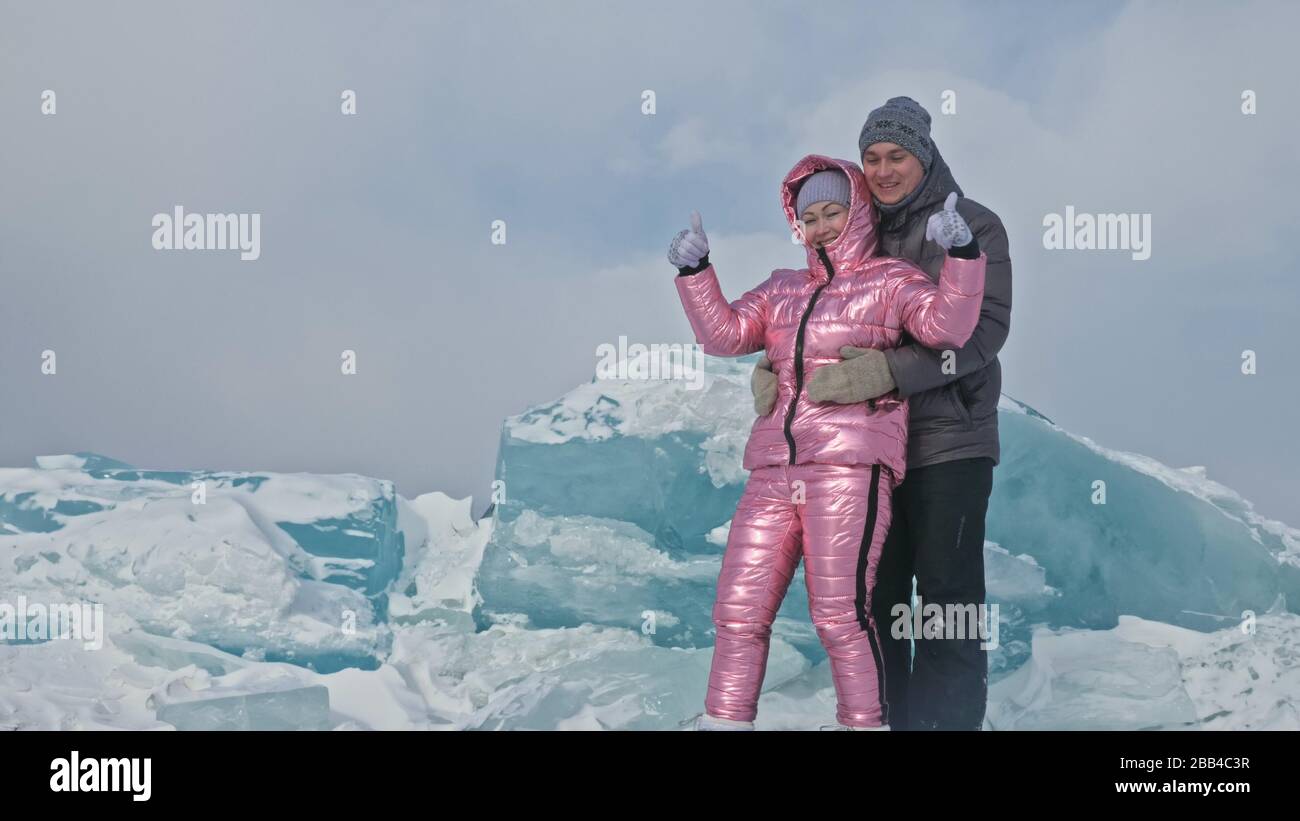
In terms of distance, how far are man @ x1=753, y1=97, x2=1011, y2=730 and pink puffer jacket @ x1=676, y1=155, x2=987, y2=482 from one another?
Answer: 1.9 inches

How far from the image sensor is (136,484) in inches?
167

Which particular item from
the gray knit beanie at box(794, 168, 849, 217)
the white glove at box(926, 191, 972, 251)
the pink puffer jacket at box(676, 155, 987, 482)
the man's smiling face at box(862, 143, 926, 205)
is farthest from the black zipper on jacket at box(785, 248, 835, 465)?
the white glove at box(926, 191, 972, 251)

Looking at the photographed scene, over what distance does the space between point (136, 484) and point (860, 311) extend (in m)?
3.25

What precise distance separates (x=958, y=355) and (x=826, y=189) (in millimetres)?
468

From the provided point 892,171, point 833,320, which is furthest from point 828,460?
point 892,171

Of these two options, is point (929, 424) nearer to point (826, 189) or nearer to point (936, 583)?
point (936, 583)

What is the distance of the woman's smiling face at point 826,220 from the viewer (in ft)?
7.66

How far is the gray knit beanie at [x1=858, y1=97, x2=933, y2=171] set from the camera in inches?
93.5

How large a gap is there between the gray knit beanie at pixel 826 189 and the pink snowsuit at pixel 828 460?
2 centimetres

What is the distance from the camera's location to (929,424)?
2.38 metres

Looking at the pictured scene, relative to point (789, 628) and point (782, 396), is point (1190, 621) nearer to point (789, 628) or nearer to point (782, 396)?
point (789, 628)

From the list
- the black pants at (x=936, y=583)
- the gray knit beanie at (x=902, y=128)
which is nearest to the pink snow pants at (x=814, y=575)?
the black pants at (x=936, y=583)

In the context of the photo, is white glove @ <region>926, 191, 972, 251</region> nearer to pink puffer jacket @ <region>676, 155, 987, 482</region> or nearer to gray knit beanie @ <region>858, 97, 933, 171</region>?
pink puffer jacket @ <region>676, 155, 987, 482</region>
